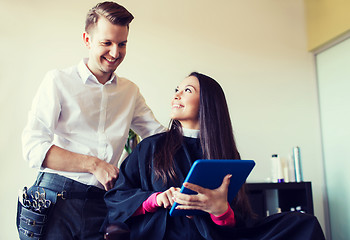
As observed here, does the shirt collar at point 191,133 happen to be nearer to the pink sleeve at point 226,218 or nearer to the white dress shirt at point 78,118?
the white dress shirt at point 78,118

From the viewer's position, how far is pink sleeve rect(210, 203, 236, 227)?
1.46 m

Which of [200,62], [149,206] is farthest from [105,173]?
[200,62]

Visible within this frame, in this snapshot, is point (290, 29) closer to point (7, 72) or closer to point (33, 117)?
point (7, 72)

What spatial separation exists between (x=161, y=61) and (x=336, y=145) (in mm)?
2002

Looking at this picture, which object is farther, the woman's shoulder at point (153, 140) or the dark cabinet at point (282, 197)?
the dark cabinet at point (282, 197)

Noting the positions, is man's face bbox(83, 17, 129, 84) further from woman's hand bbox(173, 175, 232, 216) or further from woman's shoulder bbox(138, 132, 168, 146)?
woman's hand bbox(173, 175, 232, 216)

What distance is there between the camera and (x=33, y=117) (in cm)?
161

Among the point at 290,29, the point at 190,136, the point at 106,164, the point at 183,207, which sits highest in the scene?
the point at 290,29

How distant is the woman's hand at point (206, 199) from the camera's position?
52.1 inches

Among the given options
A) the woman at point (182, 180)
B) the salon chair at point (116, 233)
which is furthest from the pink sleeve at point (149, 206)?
the salon chair at point (116, 233)

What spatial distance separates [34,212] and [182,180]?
662mm

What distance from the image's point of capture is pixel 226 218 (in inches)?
58.2

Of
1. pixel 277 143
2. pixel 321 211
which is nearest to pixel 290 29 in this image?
pixel 277 143

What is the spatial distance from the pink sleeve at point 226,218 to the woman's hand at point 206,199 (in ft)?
0.13
